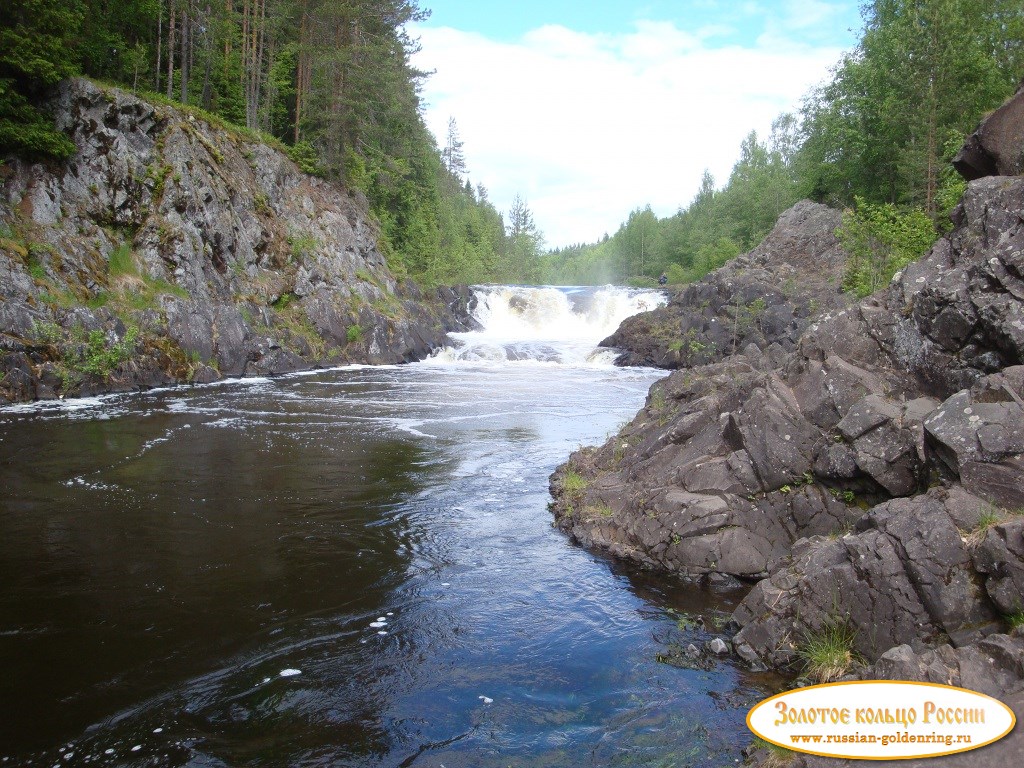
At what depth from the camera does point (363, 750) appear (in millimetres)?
5461

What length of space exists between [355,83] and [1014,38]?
33.4 meters

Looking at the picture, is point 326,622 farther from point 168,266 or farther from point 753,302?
point 753,302

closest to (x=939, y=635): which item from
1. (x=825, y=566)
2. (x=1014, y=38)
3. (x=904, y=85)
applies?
(x=825, y=566)

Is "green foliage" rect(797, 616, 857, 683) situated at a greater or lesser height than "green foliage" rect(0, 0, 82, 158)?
lesser

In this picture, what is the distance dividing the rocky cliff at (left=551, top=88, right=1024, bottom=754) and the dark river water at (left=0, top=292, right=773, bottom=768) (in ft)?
2.54

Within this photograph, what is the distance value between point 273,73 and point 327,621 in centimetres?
3946

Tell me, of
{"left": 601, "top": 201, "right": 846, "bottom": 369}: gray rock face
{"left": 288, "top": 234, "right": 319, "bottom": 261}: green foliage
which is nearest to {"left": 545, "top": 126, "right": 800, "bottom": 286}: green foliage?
{"left": 601, "top": 201, "right": 846, "bottom": 369}: gray rock face

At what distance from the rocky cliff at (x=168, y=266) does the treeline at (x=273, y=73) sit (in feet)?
6.40

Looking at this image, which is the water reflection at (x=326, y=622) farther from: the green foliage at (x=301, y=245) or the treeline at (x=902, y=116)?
the green foliage at (x=301, y=245)

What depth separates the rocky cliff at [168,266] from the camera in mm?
21641

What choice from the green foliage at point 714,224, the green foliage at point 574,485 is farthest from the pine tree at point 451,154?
the green foliage at point 574,485

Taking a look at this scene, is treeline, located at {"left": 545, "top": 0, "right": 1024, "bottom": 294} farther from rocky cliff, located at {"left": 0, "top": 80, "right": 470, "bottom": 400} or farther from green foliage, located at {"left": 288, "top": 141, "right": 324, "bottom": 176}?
green foliage, located at {"left": 288, "top": 141, "right": 324, "bottom": 176}

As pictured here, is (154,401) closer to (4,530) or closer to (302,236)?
(4,530)

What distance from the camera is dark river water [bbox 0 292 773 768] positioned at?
5598 millimetres
